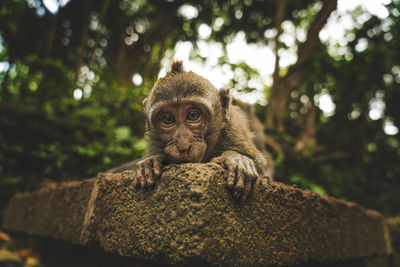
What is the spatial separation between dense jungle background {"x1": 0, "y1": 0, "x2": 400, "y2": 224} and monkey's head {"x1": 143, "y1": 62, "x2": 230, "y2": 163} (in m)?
2.49

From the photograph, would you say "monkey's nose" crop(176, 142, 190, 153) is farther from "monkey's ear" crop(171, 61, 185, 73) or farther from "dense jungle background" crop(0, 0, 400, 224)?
"dense jungle background" crop(0, 0, 400, 224)

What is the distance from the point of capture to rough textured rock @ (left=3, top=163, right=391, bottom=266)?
1579 mm

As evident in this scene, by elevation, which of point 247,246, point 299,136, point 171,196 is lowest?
point 247,246

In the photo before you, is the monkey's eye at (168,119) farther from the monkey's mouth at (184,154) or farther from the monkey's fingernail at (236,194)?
the monkey's fingernail at (236,194)

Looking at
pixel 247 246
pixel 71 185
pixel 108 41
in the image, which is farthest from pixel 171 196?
pixel 108 41

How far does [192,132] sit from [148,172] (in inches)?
18.5

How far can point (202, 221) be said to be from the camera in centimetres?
154

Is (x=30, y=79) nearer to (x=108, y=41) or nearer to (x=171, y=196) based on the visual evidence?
(x=108, y=41)

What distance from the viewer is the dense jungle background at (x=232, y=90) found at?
5438 mm

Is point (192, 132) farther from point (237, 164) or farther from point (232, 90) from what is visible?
point (232, 90)

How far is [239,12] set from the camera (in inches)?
357

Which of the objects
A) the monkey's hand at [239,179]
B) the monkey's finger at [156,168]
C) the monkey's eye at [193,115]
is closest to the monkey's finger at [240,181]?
the monkey's hand at [239,179]

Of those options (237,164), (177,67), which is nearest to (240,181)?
(237,164)

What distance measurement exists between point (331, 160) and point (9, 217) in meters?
7.00
